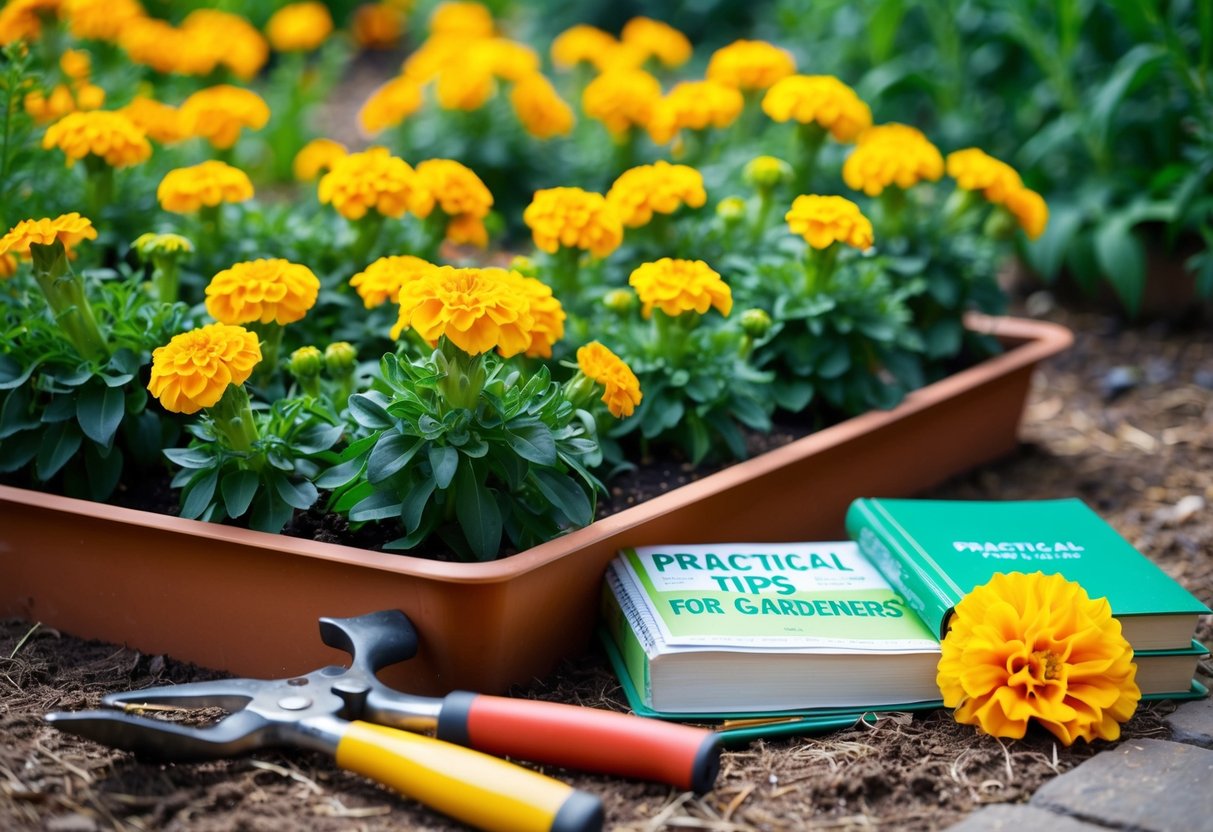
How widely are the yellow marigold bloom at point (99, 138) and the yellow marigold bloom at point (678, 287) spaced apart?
98cm

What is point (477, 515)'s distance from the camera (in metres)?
1.83

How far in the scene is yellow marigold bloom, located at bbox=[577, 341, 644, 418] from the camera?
6.32ft

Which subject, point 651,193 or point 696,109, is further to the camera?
point 696,109

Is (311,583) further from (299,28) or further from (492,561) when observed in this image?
(299,28)

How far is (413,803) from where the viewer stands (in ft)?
5.24

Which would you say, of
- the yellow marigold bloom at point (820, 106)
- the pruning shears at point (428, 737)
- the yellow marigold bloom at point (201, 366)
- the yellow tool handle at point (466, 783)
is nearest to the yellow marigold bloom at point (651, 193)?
Answer: the yellow marigold bloom at point (820, 106)

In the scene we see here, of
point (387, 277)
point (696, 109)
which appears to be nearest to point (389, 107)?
point (696, 109)

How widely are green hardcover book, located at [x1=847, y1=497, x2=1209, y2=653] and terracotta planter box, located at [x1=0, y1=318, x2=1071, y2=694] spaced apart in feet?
0.78

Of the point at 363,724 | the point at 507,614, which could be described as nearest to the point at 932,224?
the point at 507,614

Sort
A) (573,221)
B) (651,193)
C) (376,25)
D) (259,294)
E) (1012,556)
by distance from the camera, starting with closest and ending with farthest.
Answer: (259,294)
(1012,556)
(573,221)
(651,193)
(376,25)

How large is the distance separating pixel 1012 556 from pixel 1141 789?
49 cm

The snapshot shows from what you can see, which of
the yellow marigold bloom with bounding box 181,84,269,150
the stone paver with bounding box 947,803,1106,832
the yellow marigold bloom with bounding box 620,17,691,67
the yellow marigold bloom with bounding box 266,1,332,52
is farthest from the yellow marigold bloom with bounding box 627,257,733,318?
the yellow marigold bloom with bounding box 266,1,332,52

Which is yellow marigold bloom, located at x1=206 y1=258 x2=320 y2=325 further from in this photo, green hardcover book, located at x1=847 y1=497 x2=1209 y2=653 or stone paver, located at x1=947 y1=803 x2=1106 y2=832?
stone paver, located at x1=947 y1=803 x2=1106 y2=832

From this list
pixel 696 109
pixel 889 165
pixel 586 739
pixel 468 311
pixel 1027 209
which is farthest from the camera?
pixel 696 109
